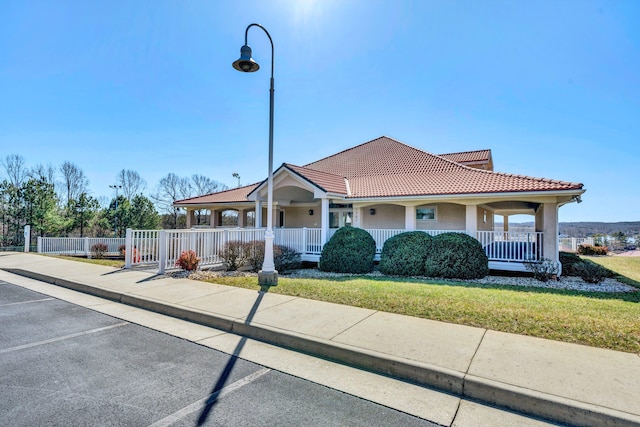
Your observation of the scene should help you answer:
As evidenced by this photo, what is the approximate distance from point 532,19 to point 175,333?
41.9 feet

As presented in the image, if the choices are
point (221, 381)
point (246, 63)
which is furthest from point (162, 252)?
point (221, 381)

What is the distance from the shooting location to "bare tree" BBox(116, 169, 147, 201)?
49.0 m

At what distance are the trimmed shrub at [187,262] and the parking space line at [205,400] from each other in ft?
24.8

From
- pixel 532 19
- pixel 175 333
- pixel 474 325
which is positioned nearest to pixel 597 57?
pixel 532 19

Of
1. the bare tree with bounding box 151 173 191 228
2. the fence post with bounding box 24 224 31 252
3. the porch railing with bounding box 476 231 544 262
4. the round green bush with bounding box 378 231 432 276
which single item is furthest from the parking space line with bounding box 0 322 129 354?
the bare tree with bounding box 151 173 191 228

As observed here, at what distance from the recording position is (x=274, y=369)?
3.99 metres

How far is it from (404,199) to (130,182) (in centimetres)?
4920

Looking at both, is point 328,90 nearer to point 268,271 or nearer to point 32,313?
point 268,271

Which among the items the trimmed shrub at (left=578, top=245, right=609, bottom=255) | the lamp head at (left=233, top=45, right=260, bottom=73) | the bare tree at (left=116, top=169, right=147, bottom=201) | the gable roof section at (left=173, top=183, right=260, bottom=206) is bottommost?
the trimmed shrub at (left=578, top=245, right=609, bottom=255)

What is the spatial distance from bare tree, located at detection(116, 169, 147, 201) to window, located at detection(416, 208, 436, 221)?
4716 cm

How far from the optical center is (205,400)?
10.6ft

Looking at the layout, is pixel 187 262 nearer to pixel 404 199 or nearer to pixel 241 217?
pixel 404 199

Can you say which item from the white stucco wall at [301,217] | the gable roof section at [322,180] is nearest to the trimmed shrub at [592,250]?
the gable roof section at [322,180]

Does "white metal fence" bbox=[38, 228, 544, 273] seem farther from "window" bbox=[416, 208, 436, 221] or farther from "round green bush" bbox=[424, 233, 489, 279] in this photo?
"window" bbox=[416, 208, 436, 221]
